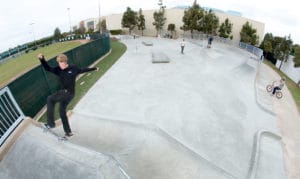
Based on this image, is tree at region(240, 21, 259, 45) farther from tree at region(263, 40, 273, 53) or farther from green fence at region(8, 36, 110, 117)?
green fence at region(8, 36, 110, 117)

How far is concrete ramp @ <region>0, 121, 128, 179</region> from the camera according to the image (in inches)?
137

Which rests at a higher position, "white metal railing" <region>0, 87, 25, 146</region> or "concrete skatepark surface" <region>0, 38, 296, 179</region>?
"white metal railing" <region>0, 87, 25, 146</region>

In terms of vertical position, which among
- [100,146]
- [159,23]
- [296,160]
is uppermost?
A: [159,23]

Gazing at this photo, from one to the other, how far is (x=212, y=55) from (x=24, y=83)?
1652 centimetres

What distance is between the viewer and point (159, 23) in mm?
38969

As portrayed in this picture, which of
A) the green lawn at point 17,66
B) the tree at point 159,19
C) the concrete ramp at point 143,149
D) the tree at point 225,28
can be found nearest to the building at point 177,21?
the tree at point 159,19

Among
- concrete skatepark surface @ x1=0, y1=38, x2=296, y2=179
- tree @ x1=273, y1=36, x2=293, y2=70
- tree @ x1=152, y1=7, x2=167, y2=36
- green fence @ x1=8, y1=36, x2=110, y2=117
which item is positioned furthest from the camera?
tree @ x1=152, y1=7, x2=167, y2=36

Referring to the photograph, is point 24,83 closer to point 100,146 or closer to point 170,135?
point 100,146

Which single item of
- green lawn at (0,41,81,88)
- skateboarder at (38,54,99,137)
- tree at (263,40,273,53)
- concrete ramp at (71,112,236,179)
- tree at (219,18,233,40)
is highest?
tree at (219,18,233,40)

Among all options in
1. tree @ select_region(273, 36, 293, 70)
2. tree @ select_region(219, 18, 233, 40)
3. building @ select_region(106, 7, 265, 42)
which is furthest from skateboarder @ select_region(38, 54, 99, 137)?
building @ select_region(106, 7, 265, 42)

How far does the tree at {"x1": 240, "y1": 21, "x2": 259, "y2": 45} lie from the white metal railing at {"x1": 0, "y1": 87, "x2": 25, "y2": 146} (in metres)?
36.2

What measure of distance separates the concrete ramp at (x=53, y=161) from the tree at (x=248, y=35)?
3599 centimetres

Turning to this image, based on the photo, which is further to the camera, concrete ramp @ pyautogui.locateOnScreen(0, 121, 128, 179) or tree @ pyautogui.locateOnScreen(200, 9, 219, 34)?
tree @ pyautogui.locateOnScreen(200, 9, 219, 34)

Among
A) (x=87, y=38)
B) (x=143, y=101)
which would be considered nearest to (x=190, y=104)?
(x=143, y=101)
